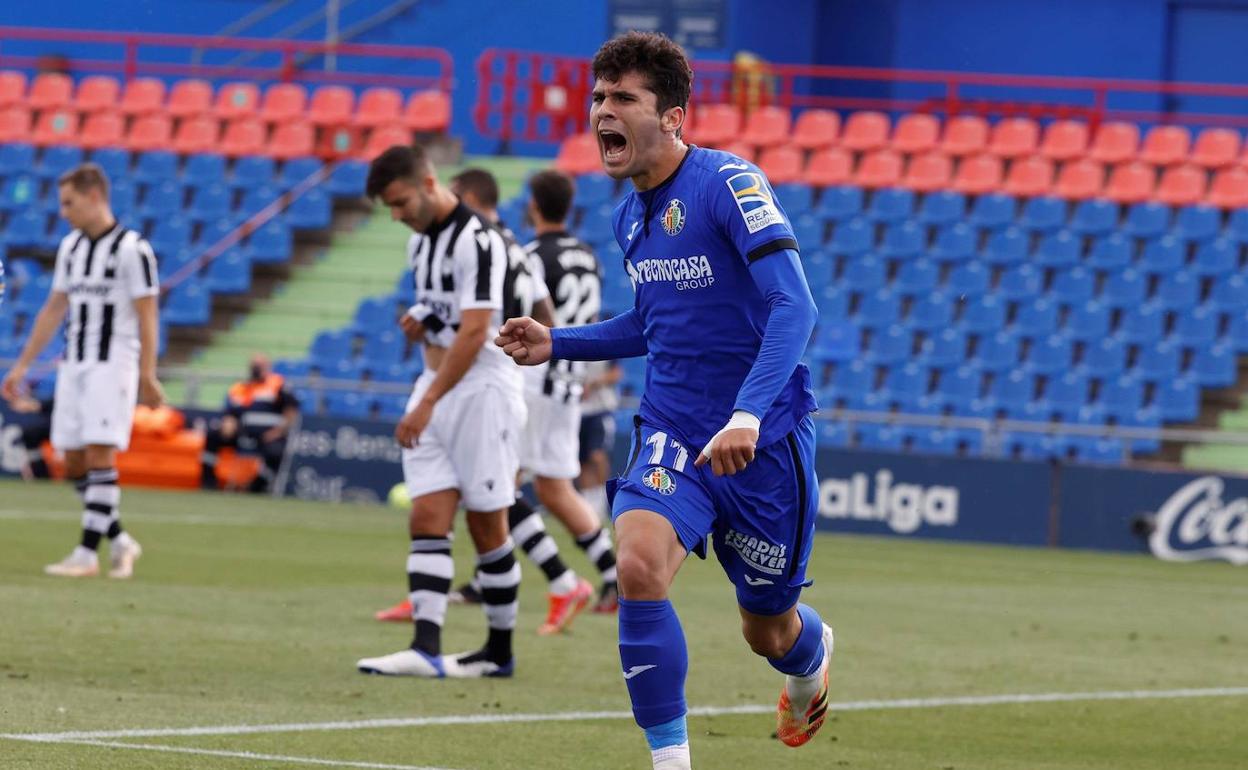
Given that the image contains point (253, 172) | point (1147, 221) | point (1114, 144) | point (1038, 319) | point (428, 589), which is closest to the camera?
point (428, 589)

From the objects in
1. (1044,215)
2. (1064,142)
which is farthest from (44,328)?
(1064,142)

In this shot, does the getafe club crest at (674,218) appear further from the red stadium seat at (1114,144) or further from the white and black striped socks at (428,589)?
the red stadium seat at (1114,144)

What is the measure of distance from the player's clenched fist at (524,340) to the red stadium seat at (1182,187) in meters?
20.0

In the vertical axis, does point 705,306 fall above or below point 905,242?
below

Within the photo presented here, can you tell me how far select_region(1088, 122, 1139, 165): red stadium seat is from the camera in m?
25.7

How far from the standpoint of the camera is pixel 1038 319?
77.4 ft

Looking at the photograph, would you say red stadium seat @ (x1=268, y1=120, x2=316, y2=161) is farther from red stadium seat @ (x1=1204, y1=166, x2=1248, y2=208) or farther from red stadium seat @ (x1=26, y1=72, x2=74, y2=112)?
red stadium seat @ (x1=1204, y1=166, x2=1248, y2=208)

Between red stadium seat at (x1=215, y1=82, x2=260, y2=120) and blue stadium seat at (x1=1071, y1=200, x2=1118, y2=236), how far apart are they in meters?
11.6

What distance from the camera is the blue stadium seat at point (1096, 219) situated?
24.5 metres

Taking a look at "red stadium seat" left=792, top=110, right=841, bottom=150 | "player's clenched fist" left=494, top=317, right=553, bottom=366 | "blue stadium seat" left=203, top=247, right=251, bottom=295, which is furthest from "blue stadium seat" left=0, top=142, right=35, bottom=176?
"player's clenched fist" left=494, top=317, right=553, bottom=366

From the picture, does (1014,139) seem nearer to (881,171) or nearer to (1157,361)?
(881,171)

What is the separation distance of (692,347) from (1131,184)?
20.1 metres

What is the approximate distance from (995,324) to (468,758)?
17715 mm

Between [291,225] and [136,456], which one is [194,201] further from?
[136,456]
